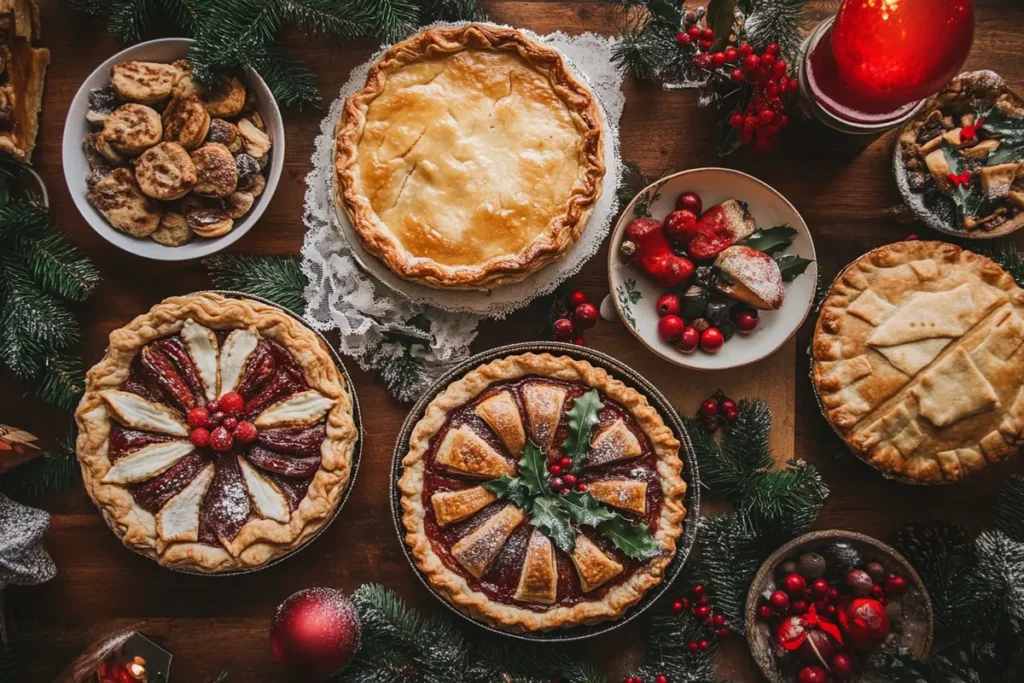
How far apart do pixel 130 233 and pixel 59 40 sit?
0.92 m

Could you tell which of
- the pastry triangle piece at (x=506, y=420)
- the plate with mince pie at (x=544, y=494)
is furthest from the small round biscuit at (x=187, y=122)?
the pastry triangle piece at (x=506, y=420)

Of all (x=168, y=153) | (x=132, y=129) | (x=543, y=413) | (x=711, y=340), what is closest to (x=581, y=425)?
(x=543, y=413)

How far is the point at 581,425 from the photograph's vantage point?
9.55 feet

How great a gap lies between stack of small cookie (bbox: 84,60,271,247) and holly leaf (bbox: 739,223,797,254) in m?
1.94

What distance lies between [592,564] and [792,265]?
54.7 inches

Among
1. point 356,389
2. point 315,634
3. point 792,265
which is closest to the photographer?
point 315,634

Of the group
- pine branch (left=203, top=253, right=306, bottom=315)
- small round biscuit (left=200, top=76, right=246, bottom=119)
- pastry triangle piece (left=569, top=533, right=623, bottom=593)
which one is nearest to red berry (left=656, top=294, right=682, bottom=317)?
pastry triangle piece (left=569, top=533, right=623, bottom=593)

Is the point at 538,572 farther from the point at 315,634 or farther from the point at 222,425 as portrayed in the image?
the point at 222,425

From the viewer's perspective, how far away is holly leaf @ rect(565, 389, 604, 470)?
291 cm

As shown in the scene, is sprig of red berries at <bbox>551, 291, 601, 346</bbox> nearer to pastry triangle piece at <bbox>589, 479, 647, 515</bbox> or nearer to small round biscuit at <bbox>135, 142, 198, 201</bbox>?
pastry triangle piece at <bbox>589, 479, 647, 515</bbox>

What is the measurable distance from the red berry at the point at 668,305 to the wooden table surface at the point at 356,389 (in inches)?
8.9

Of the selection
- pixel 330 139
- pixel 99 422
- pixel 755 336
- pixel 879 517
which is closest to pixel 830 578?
pixel 879 517

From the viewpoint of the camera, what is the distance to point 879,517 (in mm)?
3271

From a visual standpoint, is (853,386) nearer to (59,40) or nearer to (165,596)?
(165,596)
